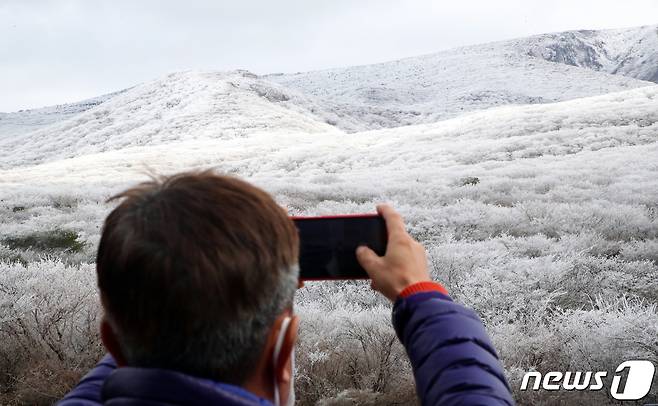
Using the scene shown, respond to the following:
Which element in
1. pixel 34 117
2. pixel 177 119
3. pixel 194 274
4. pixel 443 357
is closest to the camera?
pixel 194 274

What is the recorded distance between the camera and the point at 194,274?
45.3 inches

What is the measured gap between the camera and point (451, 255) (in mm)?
6258

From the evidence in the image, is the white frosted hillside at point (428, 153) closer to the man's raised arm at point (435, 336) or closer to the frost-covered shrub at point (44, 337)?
the frost-covered shrub at point (44, 337)

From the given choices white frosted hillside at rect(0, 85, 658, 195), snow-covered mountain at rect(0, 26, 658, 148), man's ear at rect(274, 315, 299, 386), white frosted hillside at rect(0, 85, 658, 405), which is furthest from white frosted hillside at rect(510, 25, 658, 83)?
man's ear at rect(274, 315, 299, 386)

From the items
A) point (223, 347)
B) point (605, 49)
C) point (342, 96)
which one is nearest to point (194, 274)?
point (223, 347)

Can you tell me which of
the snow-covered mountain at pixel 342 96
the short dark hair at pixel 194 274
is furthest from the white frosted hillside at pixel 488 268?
the snow-covered mountain at pixel 342 96

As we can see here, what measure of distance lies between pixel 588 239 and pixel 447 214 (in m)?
2.44

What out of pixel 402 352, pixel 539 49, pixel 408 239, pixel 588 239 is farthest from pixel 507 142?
pixel 539 49

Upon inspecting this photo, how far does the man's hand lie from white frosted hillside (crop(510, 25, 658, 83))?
15581cm

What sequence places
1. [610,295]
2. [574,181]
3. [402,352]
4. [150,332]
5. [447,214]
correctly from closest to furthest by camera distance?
[150,332] → [402,352] → [610,295] → [447,214] → [574,181]

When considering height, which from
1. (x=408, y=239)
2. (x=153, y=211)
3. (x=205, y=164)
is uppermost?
(x=153, y=211)

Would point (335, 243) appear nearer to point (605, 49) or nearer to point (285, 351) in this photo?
point (285, 351)

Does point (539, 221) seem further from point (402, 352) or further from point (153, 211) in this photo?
point (153, 211)

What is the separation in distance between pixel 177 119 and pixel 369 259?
63067mm
